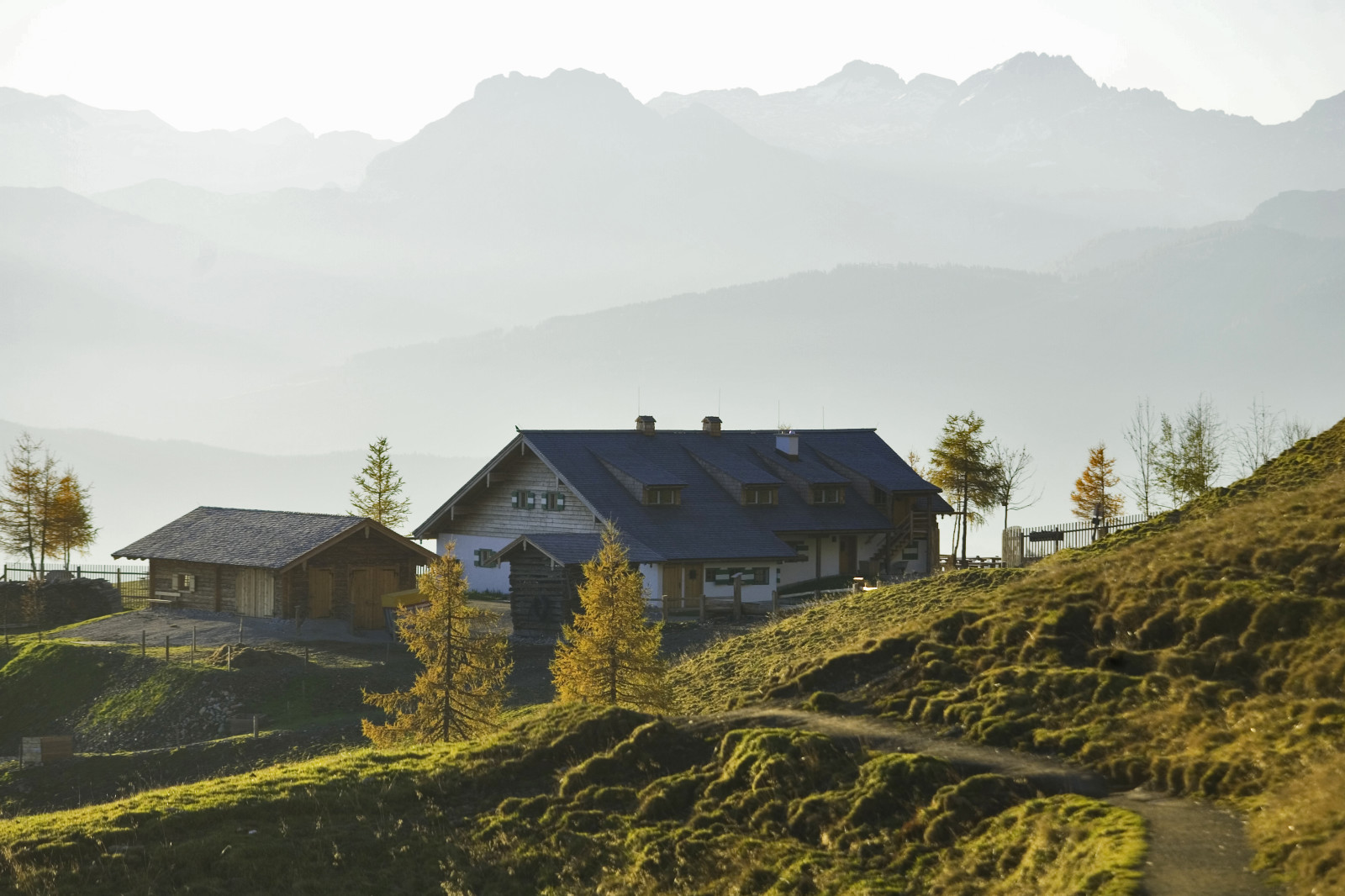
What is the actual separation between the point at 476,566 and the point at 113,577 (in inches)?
755

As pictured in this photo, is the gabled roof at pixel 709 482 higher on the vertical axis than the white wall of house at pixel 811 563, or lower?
higher

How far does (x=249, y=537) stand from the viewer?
55406 millimetres

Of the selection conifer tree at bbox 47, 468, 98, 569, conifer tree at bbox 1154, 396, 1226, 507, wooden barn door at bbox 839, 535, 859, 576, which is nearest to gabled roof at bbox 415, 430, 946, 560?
wooden barn door at bbox 839, 535, 859, 576

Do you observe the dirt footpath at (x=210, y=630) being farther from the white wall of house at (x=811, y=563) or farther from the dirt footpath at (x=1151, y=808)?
the dirt footpath at (x=1151, y=808)

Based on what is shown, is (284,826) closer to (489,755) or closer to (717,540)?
(489,755)

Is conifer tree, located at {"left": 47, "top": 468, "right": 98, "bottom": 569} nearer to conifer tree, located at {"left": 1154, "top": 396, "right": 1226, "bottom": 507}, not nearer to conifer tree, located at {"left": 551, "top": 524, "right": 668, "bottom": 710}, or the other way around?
conifer tree, located at {"left": 551, "top": 524, "right": 668, "bottom": 710}

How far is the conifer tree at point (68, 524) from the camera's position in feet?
232

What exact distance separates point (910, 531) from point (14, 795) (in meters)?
45.7

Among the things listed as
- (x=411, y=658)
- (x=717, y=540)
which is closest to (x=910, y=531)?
(x=717, y=540)

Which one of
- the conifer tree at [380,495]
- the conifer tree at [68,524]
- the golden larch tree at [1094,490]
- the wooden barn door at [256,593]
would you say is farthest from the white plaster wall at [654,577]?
the conifer tree at [68,524]

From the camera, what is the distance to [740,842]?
17703 millimetres

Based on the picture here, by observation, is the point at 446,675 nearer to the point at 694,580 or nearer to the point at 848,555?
the point at 694,580

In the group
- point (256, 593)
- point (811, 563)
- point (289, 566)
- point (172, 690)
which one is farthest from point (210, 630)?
point (811, 563)

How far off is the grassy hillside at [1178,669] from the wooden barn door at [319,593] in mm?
28197
